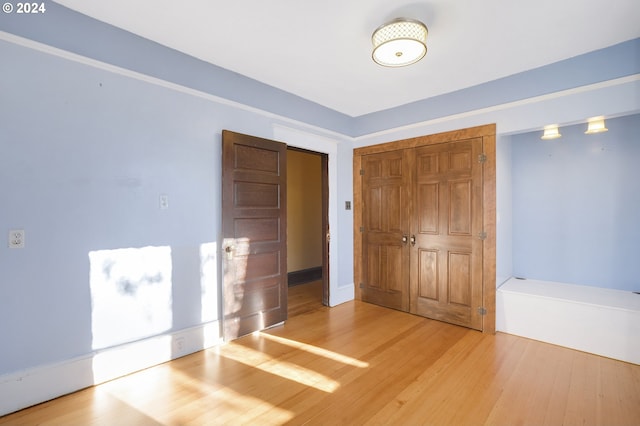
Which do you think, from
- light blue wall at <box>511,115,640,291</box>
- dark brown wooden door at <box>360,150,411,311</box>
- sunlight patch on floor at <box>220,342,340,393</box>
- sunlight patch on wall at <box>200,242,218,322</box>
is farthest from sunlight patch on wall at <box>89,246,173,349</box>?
light blue wall at <box>511,115,640,291</box>

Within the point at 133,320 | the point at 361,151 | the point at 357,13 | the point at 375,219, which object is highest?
the point at 357,13

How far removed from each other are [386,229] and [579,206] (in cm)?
232

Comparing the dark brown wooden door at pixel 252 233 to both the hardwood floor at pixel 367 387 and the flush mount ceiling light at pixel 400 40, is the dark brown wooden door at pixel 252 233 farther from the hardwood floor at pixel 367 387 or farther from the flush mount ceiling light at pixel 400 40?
the flush mount ceiling light at pixel 400 40

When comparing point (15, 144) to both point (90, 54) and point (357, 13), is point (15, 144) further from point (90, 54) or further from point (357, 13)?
point (357, 13)

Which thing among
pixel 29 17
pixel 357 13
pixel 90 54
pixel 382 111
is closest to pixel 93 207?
pixel 90 54

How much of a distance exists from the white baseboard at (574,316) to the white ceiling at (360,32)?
241 centimetres

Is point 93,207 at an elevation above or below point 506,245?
above

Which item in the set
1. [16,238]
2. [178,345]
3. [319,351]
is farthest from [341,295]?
[16,238]

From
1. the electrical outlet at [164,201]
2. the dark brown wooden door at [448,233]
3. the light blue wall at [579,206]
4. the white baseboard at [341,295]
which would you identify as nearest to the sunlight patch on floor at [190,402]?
the electrical outlet at [164,201]

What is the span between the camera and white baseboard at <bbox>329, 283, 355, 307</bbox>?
4355mm

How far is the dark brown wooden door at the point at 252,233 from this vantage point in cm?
309

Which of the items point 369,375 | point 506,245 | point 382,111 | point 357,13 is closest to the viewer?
point 357,13

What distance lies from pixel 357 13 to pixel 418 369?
2951mm

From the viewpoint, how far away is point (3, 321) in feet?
6.55
